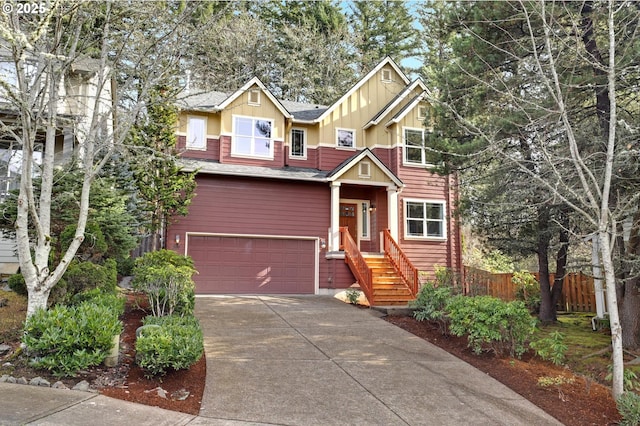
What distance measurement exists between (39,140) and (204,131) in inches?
196

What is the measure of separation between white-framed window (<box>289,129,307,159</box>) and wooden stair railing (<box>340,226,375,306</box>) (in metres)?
3.35

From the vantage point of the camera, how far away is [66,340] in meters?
5.11

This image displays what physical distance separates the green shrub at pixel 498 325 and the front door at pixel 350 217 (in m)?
9.45

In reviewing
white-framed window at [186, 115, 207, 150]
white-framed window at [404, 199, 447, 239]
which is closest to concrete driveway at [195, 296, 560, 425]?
white-framed window at [404, 199, 447, 239]

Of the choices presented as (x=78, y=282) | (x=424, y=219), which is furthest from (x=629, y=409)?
(x=424, y=219)

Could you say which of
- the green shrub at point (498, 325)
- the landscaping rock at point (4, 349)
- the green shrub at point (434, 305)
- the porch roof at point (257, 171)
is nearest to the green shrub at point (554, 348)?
the green shrub at point (498, 325)

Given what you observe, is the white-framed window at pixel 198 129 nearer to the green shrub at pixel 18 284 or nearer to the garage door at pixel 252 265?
the garage door at pixel 252 265

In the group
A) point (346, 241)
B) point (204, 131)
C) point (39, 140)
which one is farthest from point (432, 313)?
point (39, 140)

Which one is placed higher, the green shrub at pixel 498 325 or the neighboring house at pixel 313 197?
the neighboring house at pixel 313 197

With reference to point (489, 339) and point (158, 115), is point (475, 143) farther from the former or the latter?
point (158, 115)

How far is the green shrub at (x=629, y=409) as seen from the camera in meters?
4.82

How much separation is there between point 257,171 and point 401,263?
219 inches

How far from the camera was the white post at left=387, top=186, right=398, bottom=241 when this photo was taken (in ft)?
50.9

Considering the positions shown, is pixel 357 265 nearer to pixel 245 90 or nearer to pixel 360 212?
pixel 360 212
